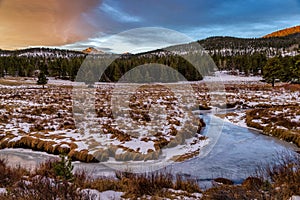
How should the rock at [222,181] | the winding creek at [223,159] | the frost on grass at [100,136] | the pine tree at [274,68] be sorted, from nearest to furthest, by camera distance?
the rock at [222,181] → the winding creek at [223,159] → the frost on grass at [100,136] → the pine tree at [274,68]

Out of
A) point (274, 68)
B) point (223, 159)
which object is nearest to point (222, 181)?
point (223, 159)

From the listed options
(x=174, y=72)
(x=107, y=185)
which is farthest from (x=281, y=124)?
(x=174, y=72)

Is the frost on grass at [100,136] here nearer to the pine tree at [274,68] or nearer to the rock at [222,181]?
the rock at [222,181]

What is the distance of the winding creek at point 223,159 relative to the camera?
8.06 m

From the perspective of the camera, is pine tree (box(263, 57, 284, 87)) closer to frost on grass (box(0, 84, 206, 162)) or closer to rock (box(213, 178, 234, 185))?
frost on grass (box(0, 84, 206, 162))

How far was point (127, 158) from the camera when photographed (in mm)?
9484

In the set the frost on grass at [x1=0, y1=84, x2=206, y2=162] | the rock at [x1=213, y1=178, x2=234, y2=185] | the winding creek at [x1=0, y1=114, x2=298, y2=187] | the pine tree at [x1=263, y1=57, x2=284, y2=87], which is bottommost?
the winding creek at [x1=0, y1=114, x2=298, y2=187]

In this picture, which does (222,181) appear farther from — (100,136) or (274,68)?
(274,68)

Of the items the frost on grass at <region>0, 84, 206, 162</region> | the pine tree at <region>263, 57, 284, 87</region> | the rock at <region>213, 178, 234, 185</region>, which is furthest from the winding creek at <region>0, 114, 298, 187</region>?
the pine tree at <region>263, 57, 284, 87</region>

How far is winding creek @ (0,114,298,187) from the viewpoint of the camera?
806 centimetres

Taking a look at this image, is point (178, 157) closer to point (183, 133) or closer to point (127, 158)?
point (127, 158)

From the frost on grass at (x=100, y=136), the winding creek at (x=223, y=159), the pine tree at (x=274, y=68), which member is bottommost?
the winding creek at (x=223, y=159)

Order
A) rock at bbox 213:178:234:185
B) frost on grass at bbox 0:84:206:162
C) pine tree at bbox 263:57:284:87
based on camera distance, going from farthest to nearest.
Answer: pine tree at bbox 263:57:284:87
frost on grass at bbox 0:84:206:162
rock at bbox 213:178:234:185

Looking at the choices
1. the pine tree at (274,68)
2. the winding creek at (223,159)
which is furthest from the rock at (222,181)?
the pine tree at (274,68)
